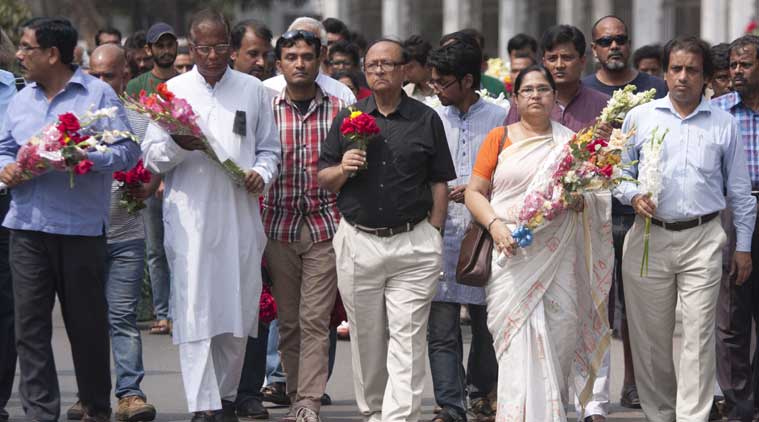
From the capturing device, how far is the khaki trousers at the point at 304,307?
9.16 metres

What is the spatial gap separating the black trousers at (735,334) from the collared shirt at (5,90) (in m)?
4.50

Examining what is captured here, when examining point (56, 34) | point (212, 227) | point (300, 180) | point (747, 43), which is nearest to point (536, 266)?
point (300, 180)

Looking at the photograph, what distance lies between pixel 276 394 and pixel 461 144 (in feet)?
6.85

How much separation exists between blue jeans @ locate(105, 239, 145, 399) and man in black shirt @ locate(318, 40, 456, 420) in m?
1.48

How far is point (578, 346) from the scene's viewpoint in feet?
29.3

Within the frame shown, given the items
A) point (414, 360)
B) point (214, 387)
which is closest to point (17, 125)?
point (214, 387)

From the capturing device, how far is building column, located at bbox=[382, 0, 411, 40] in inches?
1916

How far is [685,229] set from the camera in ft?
29.2

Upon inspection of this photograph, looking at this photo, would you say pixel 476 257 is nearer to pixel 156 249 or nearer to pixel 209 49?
pixel 209 49

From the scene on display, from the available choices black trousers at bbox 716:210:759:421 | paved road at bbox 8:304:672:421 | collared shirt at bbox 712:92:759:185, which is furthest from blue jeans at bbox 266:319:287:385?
collared shirt at bbox 712:92:759:185

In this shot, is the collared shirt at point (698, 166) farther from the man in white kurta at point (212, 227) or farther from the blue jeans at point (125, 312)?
the blue jeans at point (125, 312)

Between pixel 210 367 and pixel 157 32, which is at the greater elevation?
pixel 157 32

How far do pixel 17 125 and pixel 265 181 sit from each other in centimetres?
144

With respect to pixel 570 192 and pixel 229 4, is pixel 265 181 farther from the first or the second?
pixel 229 4
